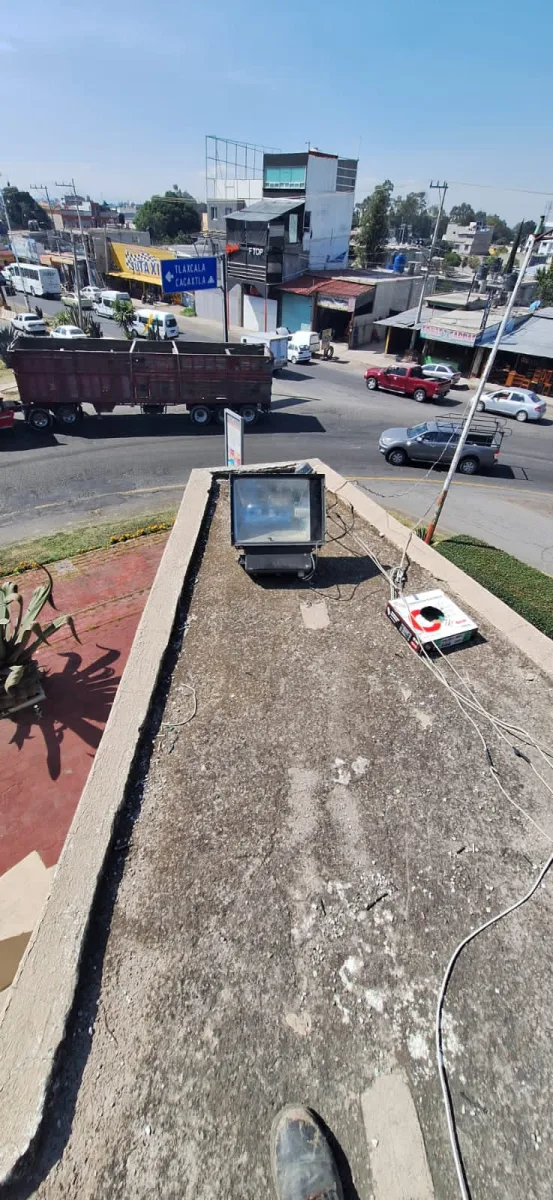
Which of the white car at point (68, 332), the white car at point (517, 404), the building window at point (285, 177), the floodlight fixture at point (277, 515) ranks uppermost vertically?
the building window at point (285, 177)

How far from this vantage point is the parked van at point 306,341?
37.1m

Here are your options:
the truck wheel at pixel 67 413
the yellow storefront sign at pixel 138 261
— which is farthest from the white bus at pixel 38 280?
the truck wheel at pixel 67 413

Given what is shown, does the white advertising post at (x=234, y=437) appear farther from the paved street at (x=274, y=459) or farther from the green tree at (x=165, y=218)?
the green tree at (x=165, y=218)

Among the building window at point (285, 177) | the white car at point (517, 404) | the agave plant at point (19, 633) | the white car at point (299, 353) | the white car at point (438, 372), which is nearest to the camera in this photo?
the agave plant at point (19, 633)

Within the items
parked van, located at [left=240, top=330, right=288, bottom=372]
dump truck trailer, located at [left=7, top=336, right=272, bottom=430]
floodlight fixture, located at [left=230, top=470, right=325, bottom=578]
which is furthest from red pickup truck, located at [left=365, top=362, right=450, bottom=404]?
floodlight fixture, located at [left=230, top=470, right=325, bottom=578]

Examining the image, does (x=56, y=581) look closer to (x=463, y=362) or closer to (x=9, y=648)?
(x=9, y=648)

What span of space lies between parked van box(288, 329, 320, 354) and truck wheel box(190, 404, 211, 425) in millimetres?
15132

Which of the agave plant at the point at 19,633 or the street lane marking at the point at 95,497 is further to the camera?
the street lane marking at the point at 95,497

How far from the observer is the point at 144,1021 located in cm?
404

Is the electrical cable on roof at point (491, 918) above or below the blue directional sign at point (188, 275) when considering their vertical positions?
below

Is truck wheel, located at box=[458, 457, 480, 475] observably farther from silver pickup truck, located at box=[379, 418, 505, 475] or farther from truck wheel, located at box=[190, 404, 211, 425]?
truck wheel, located at box=[190, 404, 211, 425]

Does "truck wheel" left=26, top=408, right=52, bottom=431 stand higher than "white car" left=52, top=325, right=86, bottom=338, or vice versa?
"white car" left=52, top=325, right=86, bottom=338

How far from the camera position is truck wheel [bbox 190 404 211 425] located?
2492 centimetres

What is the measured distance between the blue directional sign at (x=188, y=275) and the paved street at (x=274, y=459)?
340 inches
